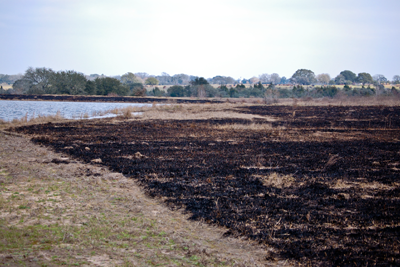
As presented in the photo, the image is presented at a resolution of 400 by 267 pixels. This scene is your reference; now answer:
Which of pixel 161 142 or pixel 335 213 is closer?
pixel 335 213

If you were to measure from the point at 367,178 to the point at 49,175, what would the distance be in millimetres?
9789

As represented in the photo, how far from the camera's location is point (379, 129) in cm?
2347

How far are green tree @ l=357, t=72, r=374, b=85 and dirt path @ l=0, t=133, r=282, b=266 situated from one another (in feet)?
423

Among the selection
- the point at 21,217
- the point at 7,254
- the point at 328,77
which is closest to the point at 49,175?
the point at 21,217

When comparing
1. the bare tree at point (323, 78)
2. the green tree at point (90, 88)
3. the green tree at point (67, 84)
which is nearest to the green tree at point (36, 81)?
the green tree at point (67, 84)

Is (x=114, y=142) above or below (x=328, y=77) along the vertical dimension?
below

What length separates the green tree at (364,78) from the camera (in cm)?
11981

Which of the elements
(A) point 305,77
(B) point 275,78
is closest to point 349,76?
(A) point 305,77

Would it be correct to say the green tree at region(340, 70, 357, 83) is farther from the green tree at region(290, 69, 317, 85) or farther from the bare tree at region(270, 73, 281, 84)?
the bare tree at region(270, 73, 281, 84)

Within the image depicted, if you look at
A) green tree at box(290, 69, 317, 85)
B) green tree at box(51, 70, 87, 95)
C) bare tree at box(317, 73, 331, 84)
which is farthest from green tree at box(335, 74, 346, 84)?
green tree at box(51, 70, 87, 95)

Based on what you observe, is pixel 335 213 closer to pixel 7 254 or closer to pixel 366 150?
pixel 7 254

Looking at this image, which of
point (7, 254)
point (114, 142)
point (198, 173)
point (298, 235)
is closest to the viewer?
point (7, 254)

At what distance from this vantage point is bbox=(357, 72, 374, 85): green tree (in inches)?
4717

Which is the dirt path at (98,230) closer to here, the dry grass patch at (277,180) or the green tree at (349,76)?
the dry grass patch at (277,180)
